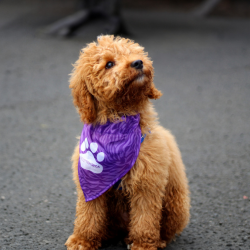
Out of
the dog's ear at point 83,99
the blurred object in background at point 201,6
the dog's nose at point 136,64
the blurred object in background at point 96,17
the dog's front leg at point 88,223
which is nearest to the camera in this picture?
the dog's nose at point 136,64

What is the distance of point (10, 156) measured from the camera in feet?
17.2

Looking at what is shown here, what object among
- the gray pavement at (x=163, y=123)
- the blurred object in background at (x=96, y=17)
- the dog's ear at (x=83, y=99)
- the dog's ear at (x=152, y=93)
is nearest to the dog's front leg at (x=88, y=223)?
the gray pavement at (x=163, y=123)

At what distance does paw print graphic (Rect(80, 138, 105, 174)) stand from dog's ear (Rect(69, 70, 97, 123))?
0.20m

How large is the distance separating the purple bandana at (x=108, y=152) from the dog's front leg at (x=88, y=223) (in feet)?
0.40

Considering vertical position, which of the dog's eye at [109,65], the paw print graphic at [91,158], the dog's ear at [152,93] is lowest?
the paw print graphic at [91,158]

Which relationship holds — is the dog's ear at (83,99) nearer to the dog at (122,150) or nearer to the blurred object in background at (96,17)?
the dog at (122,150)

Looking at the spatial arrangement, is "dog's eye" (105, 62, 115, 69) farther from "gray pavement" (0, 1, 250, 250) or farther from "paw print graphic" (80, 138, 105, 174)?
"gray pavement" (0, 1, 250, 250)

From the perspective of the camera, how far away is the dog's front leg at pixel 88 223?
10.2 ft

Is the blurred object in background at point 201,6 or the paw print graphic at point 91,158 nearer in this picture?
the paw print graphic at point 91,158

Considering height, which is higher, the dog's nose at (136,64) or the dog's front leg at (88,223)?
the dog's nose at (136,64)

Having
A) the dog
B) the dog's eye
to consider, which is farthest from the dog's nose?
the dog's eye

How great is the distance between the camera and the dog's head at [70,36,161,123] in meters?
2.75

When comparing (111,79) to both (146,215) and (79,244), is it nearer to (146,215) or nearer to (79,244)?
(146,215)

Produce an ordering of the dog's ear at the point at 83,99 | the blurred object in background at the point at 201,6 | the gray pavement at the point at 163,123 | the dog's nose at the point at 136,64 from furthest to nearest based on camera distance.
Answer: the blurred object in background at the point at 201,6 → the gray pavement at the point at 163,123 → the dog's ear at the point at 83,99 → the dog's nose at the point at 136,64
